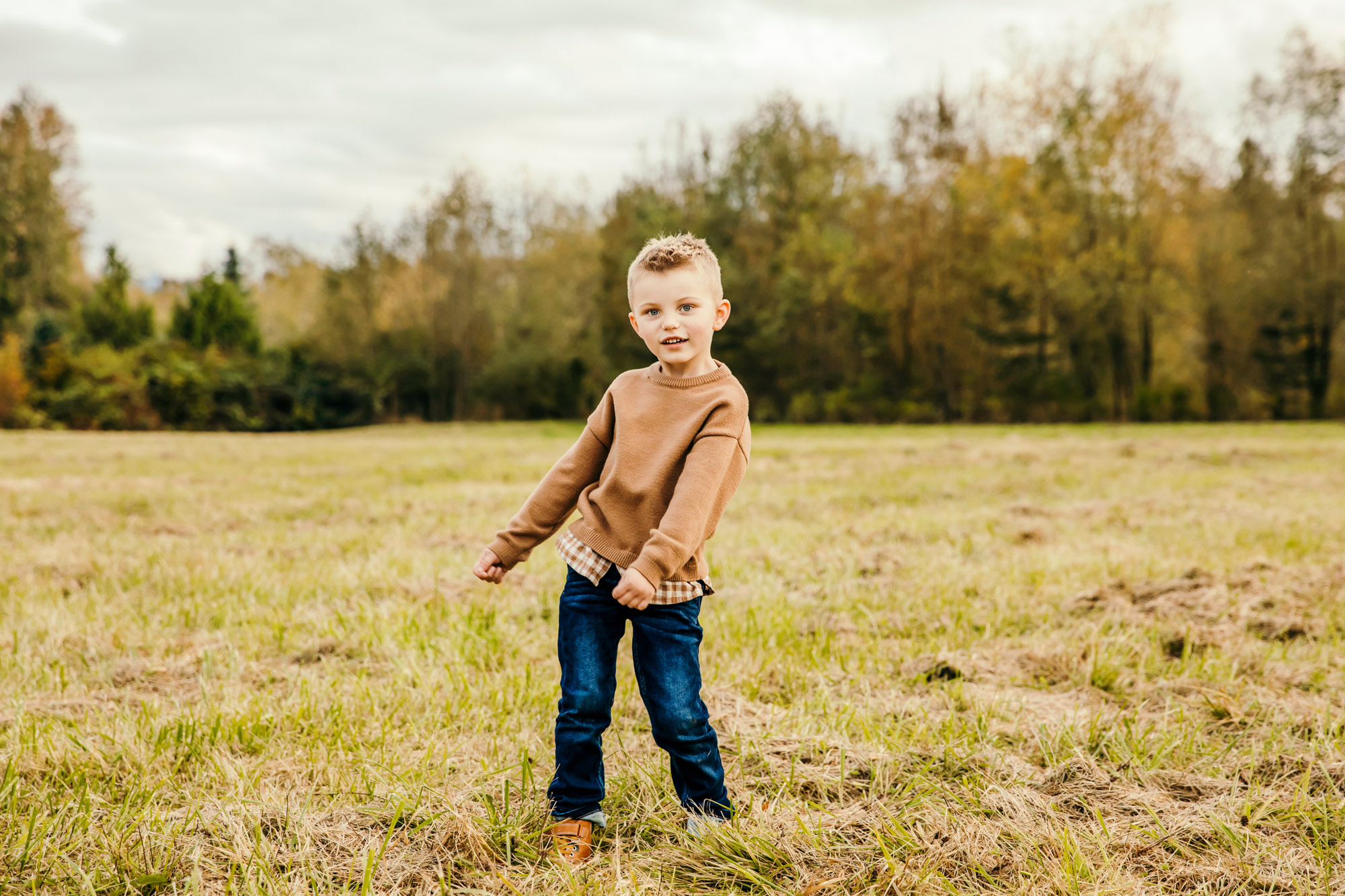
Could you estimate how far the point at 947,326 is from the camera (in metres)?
28.5

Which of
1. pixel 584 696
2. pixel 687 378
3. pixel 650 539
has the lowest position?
pixel 584 696

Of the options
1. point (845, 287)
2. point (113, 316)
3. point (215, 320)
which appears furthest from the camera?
point (215, 320)

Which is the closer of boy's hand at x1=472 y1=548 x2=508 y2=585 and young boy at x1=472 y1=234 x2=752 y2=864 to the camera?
young boy at x1=472 y1=234 x2=752 y2=864

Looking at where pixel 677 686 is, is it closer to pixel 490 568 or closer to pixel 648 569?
pixel 648 569

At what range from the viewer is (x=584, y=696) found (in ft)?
7.17

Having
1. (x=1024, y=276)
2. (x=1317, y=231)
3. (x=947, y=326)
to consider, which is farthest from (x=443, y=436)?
(x=1317, y=231)

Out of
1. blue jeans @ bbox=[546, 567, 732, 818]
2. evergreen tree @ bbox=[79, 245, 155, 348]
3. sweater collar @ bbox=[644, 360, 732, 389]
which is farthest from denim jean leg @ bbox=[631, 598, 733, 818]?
evergreen tree @ bbox=[79, 245, 155, 348]

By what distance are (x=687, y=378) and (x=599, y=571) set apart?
0.53 m

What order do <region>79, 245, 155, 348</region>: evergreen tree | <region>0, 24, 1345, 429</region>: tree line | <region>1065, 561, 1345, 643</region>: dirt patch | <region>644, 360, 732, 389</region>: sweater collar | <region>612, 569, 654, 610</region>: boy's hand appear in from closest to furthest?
<region>612, 569, 654, 610</region>: boy's hand → <region>644, 360, 732, 389</region>: sweater collar → <region>1065, 561, 1345, 643</region>: dirt patch → <region>0, 24, 1345, 429</region>: tree line → <region>79, 245, 155, 348</region>: evergreen tree

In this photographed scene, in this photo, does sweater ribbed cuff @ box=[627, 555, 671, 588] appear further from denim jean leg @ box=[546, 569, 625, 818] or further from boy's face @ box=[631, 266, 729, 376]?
boy's face @ box=[631, 266, 729, 376]

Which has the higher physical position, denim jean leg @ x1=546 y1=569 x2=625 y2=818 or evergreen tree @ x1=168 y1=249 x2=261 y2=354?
evergreen tree @ x1=168 y1=249 x2=261 y2=354

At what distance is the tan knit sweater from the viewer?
82.9 inches

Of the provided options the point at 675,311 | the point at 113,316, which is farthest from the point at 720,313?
the point at 113,316

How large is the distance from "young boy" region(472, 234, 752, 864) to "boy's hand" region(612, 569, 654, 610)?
95mm
